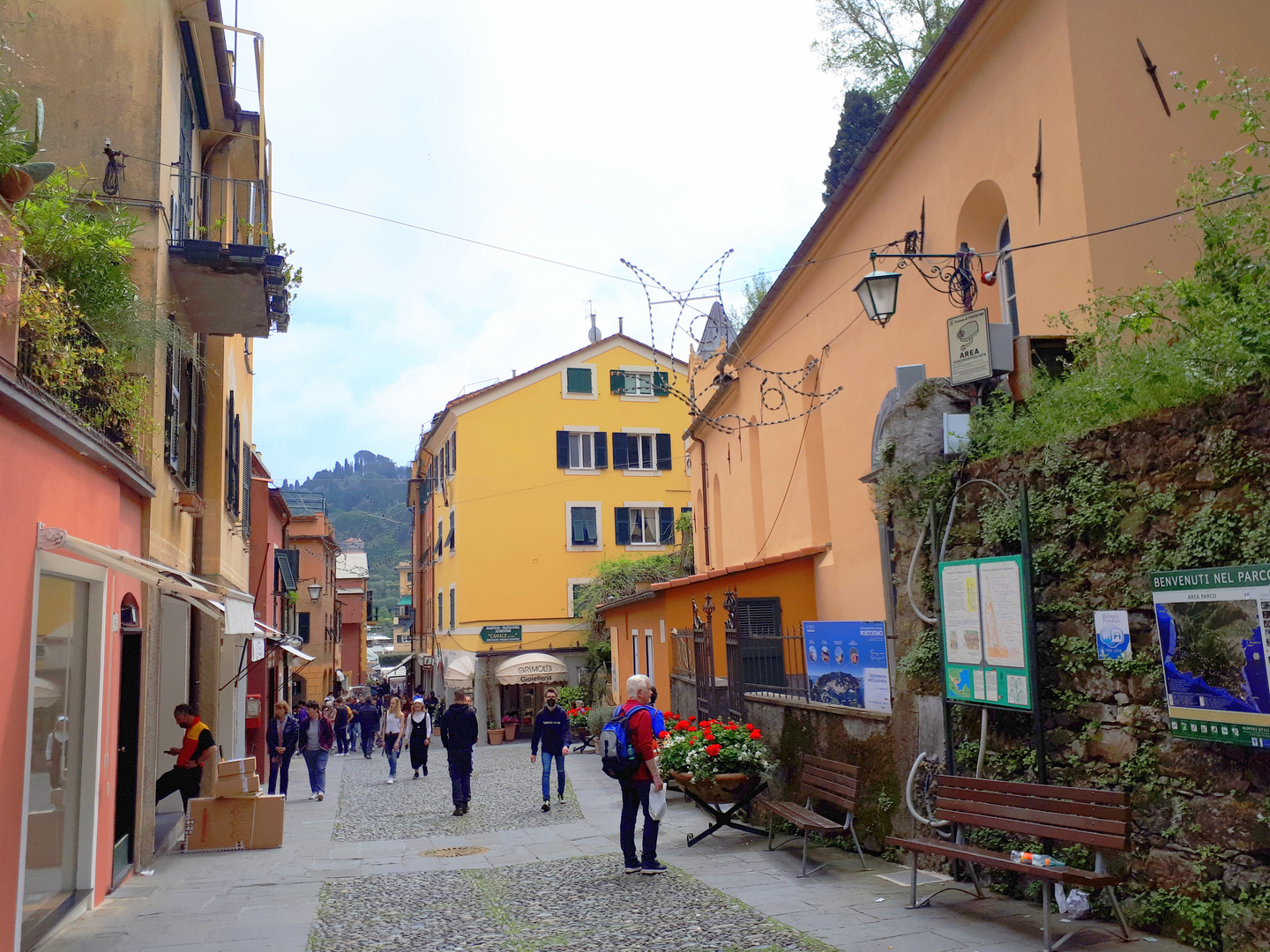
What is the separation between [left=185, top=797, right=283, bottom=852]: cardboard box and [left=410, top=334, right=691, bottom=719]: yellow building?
23.0 m

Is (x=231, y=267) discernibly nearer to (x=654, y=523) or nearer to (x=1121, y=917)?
(x=1121, y=917)

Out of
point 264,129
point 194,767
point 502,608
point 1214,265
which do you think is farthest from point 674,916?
point 502,608

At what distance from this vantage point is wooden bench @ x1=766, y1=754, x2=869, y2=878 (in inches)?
328

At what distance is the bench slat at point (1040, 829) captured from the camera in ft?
18.8

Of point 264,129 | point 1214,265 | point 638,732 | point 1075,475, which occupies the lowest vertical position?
point 638,732

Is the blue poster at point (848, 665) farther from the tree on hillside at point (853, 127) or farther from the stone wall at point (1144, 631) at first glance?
the tree on hillside at point (853, 127)

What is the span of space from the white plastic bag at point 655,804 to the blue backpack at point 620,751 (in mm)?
275

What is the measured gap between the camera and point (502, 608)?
3531 cm

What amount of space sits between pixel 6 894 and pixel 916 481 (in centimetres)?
696

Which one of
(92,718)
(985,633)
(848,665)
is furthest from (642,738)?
(92,718)

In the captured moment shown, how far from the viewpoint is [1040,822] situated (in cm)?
625

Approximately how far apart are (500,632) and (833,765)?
1064 inches

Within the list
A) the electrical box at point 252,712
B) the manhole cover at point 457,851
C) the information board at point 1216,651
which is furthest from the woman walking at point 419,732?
the information board at point 1216,651

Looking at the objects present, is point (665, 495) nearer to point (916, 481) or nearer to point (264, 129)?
point (264, 129)
